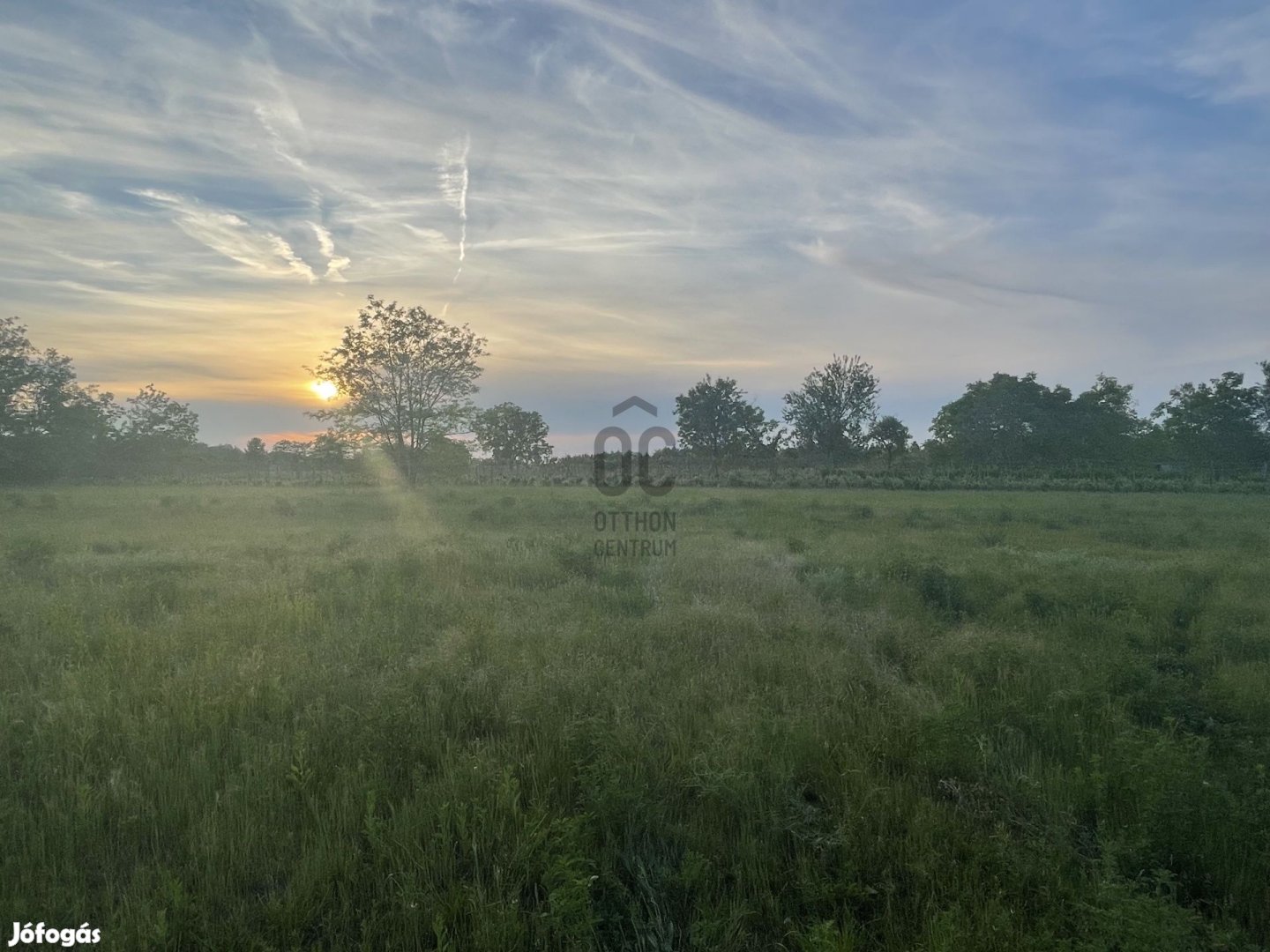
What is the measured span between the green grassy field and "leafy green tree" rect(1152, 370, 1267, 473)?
53.8 meters

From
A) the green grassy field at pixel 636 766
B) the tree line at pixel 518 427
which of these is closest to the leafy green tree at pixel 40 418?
the tree line at pixel 518 427

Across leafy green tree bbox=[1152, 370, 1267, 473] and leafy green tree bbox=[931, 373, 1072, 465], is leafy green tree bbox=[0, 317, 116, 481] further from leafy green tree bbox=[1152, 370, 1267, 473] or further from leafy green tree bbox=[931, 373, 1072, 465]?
leafy green tree bbox=[1152, 370, 1267, 473]

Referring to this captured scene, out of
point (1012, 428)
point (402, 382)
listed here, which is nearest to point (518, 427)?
point (402, 382)

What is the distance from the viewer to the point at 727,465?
49.5 m

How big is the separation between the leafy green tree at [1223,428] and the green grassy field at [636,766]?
53.8 meters

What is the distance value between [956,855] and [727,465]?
46.6m

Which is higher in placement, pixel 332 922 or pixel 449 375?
pixel 449 375

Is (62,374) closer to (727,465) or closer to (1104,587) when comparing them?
(727,465)

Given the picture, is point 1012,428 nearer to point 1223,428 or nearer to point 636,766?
point 1223,428

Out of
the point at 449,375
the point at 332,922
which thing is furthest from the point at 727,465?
the point at 332,922

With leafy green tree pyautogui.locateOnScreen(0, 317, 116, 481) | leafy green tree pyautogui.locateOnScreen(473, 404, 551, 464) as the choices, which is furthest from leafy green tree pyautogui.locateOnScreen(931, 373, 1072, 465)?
leafy green tree pyautogui.locateOnScreen(0, 317, 116, 481)

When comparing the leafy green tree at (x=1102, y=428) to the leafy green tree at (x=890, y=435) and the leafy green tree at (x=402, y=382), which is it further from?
the leafy green tree at (x=402, y=382)

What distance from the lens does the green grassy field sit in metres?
2.94

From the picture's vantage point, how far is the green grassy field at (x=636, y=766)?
2.94 m
